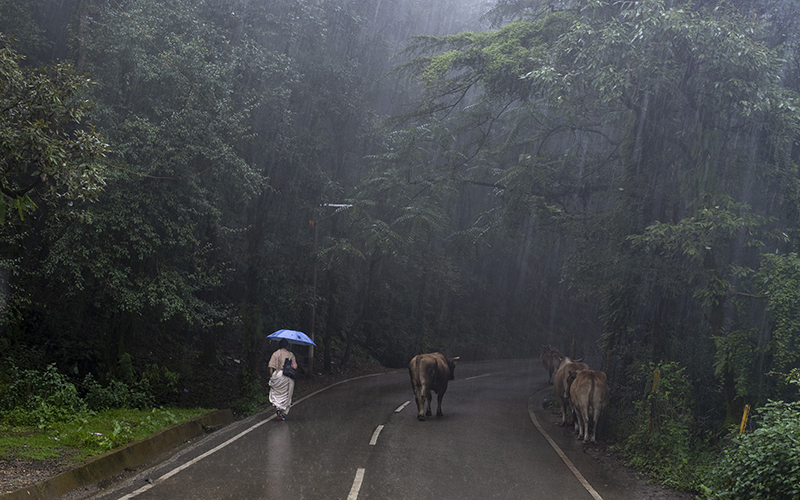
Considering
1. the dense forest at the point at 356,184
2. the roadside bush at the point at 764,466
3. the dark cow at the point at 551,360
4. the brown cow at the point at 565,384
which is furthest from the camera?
the dark cow at the point at 551,360

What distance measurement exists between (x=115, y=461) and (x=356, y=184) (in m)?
18.2

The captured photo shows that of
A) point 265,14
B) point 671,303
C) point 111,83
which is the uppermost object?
point 265,14

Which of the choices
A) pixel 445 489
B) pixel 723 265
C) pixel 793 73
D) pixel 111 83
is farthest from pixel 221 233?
pixel 793 73

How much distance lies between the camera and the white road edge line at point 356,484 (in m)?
7.61

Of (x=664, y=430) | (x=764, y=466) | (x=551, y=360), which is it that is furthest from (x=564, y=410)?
(x=551, y=360)

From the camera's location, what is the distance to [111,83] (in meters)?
15.4

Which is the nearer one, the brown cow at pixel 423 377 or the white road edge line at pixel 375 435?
the white road edge line at pixel 375 435

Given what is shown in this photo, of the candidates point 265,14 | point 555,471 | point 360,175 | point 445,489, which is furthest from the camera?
point 360,175

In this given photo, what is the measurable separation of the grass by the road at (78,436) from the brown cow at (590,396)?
8134 millimetres

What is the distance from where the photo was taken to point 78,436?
9.24 meters

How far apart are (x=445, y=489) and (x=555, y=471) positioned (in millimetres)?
2439

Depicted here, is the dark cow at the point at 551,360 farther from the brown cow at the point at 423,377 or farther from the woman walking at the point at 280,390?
the woman walking at the point at 280,390

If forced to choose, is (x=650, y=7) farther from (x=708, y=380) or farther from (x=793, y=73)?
(x=708, y=380)

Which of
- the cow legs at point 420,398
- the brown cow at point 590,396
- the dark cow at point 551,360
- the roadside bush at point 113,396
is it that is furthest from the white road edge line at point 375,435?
the dark cow at point 551,360
